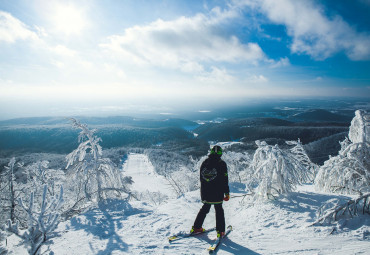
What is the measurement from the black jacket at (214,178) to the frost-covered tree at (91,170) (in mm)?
5651

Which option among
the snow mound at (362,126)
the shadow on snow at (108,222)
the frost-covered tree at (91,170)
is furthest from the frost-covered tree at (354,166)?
the frost-covered tree at (91,170)

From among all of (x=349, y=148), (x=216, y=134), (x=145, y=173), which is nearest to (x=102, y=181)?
(x=349, y=148)

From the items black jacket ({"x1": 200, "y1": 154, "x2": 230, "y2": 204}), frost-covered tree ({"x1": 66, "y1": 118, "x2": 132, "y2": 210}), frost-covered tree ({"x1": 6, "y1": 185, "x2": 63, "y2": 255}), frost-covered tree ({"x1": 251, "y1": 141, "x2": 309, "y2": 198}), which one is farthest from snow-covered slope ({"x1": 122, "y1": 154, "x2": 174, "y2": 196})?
frost-covered tree ({"x1": 6, "y1": 185, "x2": 63, "y2": 255})

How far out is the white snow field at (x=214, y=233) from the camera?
390cm

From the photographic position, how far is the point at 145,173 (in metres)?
59.0

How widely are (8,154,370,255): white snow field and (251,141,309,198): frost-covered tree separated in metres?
0.42

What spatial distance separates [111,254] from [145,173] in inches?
2273

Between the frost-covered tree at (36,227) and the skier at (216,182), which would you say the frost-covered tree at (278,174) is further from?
the frost-covered tree at (36,227)

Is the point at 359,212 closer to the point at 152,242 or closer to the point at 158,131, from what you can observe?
the point at 152,242

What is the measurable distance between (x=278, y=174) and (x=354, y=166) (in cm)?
357

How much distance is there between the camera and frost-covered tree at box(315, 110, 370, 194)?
6.98 metres

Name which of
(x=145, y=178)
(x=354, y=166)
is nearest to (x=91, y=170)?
(x=354, y=166)

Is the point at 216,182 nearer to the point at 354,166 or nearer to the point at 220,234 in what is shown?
the point at 220,234

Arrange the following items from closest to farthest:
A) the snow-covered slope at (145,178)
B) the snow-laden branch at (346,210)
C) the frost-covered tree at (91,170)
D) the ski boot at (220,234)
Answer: the snow-laden branch at (346,210), the ski boot at (220,234), the frost-covered tree at (91,170), the snow-covered slope at (145,178)
